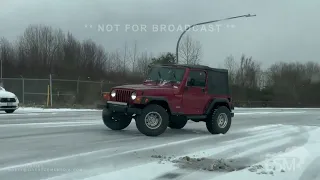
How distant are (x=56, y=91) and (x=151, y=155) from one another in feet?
85.7

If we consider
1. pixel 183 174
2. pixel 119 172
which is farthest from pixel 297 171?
pixel 119 172

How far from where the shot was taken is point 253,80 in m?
58.6

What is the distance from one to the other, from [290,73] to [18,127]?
4725 cm

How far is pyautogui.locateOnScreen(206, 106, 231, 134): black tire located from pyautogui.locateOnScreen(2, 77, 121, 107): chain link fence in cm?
2073

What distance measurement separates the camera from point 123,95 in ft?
40.0

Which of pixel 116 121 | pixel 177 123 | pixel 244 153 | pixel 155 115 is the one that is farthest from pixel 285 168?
pixel 177 123

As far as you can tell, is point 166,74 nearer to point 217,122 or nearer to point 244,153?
point 217,122

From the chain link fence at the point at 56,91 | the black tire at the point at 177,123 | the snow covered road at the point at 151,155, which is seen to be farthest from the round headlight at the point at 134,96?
the chain link fence at the point at 56,91

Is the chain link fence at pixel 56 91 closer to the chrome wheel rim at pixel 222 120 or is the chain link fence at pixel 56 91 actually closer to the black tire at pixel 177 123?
the black tire at pixel 177 123

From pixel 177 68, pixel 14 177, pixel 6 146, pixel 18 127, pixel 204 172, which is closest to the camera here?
pixel 14 177

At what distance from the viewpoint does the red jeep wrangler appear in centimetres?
1195

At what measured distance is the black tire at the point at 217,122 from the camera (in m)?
13.4

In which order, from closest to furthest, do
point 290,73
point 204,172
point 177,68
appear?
point 204,172
point 177,68
point 290,73

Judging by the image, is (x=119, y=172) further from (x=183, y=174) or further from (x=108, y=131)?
(x=108, y=131)
